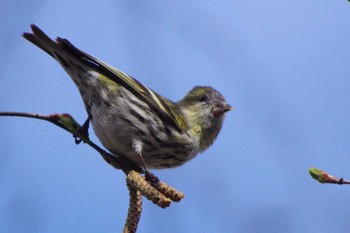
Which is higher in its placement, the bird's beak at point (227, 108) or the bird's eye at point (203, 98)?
the bird's eye at point (203, 98)

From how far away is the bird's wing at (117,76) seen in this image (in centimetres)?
279

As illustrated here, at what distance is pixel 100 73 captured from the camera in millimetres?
3227

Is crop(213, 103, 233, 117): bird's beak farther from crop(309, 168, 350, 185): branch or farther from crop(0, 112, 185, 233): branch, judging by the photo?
crop(309, 168, 350, 185): branch

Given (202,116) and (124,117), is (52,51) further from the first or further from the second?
(202,116)

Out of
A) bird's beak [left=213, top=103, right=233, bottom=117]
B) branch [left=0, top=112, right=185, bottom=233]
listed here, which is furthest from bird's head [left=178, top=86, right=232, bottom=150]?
branch [left=0, top=112, right=185, bottom=233]

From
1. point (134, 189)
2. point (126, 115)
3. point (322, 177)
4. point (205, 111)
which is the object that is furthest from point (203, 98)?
point (322, 177)

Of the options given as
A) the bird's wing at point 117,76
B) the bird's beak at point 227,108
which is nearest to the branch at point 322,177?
the bird's wing at point 117,76

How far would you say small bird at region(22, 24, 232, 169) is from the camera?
122 inches

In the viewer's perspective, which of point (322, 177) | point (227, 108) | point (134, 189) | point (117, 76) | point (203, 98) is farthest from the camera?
point (203, 98)

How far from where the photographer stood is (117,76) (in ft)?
10.8

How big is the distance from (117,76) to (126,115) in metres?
0.26

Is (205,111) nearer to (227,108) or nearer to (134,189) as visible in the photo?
(227,108)

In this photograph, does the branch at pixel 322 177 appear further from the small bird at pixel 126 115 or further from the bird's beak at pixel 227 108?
the bird's beak at pixel 227 108

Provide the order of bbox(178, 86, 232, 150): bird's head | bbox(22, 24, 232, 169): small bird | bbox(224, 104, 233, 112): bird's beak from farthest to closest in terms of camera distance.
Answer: bbox(224, 104, 233, 112): bird's beak < bbox(178, 86, 232, 150): bird's head < bbox(22, 24, 232, 169): small bird
